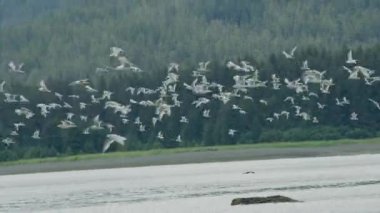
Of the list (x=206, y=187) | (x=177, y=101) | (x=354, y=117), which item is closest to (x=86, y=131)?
(x=177, y=101)

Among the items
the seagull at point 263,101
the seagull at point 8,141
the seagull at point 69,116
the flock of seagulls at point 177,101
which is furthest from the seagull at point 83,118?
the seagull at point 263,101

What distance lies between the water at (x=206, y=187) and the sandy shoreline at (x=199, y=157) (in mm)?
5001

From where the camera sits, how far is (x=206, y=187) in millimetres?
66250

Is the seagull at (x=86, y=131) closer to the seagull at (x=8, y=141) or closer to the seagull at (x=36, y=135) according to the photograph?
the seagull at (x=36, y=135)

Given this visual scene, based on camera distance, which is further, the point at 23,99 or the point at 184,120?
the point at 23,99

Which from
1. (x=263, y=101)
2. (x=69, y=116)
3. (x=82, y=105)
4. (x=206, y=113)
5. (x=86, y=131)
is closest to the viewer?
(x=86, y=131)

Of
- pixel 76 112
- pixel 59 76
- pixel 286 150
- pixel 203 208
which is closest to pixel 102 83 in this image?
pixel 76 112

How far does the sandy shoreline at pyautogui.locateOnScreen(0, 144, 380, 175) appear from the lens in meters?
100

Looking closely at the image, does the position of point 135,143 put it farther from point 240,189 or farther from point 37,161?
point 240,189

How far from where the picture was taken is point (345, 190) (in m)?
57.5

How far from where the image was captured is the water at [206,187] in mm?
52531

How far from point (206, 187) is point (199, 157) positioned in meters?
39.0

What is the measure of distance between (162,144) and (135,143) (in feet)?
8.45

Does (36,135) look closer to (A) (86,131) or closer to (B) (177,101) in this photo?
(A) (86,131)
